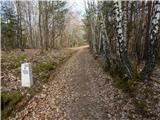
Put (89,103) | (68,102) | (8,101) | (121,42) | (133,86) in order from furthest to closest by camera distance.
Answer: (121,42)
(133,86)
(8,101)
(68,102)
(89,103)

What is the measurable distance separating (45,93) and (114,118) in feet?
11.2

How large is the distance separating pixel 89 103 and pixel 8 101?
2.84 metres

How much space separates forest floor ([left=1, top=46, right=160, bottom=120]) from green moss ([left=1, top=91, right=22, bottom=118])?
0.40m

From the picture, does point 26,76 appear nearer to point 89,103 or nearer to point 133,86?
point 89,103

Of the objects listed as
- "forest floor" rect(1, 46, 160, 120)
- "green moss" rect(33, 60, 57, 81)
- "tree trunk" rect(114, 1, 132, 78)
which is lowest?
"forest floor" rect(1, 46, 160, 120)

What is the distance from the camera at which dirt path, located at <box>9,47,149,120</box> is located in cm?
689

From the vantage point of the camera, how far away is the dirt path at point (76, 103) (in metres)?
6.89

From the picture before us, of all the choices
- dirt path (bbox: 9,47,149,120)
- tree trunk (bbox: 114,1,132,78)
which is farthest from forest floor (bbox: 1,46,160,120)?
tree trunk (bbox: 114,1,132,78)

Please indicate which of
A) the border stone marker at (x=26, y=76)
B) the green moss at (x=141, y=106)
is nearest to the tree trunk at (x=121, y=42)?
the green moss at (x=141, y=106)

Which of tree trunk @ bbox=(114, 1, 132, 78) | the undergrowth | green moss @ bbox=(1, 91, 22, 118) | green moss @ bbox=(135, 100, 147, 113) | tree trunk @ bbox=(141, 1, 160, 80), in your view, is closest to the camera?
green moss @ bbox=(135, 100, 147, 113)

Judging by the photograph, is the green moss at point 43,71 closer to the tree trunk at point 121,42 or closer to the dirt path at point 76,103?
the dirt path at point 76,103

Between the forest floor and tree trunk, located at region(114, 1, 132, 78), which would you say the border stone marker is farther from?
tree trunk, located at region(114, 1, 132, 78)

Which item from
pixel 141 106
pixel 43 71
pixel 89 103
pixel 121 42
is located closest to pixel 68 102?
pixel 89 103

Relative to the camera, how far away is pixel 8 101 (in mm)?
8148
